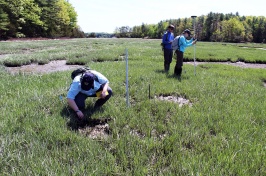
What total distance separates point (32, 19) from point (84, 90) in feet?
187

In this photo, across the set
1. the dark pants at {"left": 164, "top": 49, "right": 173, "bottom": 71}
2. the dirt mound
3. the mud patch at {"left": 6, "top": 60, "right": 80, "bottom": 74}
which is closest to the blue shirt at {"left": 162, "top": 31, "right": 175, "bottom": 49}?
the dark pants at {"left": 164, "top": 49, "right": 173, "bottom": 71}

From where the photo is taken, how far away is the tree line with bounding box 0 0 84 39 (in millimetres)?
47688

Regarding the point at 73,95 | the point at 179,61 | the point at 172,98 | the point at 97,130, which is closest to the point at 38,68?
the point at 179,61

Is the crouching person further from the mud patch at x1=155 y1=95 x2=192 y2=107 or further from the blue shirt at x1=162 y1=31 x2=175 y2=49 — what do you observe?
the blue shirt at x1=162 y1=31 x2=175 y2=49

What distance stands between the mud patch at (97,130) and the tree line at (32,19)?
46.4m

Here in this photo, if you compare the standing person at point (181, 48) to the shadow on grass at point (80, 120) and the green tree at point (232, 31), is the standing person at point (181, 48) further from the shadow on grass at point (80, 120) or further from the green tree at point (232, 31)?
the green tree at point (232, 31)

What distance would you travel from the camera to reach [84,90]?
16.0 feet

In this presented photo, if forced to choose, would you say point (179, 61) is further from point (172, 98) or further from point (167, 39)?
point (172, 98)

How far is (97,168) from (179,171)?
105cm

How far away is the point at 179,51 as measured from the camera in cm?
901

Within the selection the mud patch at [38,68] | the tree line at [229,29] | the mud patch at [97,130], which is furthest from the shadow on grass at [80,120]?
the tree line at [229,29]

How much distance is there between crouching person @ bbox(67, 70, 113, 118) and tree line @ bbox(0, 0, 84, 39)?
45.7 m

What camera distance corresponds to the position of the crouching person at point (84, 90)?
15.0ft

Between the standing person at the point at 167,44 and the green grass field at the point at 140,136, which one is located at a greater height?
the standing person at the point at 167,44
